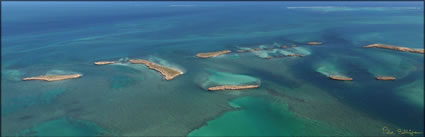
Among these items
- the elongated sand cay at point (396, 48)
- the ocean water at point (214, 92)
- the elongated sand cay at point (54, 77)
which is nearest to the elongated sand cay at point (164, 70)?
the ocean water at point (214, 92)

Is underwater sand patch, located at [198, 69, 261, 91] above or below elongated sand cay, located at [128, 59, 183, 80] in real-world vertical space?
below

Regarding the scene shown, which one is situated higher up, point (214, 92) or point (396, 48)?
point (396, 48)

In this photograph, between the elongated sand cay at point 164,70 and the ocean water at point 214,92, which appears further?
the elongated sand cay at point 164,70

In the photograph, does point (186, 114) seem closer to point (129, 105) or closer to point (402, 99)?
point (129, 105)

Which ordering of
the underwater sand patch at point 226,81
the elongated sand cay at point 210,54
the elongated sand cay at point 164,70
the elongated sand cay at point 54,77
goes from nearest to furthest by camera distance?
the underwater sand patch at point 226,81 → the elongated sand cay at point 54,77 → the elongated sand cay at point 164,70 → the elongated sand cay at point 210,54

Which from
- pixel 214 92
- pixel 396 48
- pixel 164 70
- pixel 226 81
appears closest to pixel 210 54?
pixel 164 70

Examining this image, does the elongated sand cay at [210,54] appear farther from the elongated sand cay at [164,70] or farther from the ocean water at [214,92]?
the elongated sand cay at [164,70]

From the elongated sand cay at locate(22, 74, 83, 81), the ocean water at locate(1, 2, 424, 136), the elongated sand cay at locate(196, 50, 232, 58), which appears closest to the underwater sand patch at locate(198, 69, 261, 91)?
the ocean water at locate(1, 2, 424, 136)

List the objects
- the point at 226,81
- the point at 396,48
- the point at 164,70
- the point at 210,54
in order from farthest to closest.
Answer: the point at 396,48 < the point at 210,54 < the point at 164,70 < the point at 226,81

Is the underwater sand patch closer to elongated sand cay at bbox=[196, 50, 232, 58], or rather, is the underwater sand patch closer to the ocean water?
the ocean water

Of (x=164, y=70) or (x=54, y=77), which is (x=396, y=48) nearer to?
(x=164, y=70)

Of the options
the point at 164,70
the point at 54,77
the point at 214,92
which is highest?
the point at 164,70

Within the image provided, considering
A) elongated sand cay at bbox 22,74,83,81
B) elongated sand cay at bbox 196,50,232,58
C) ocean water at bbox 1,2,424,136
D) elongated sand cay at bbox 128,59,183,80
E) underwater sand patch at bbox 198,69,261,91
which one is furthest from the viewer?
elongated sand cay at bbox 196,50,232,58

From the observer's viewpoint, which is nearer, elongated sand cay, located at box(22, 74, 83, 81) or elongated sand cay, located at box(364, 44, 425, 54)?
elongated sand cay, located at box(22, 74, 83, 81)
